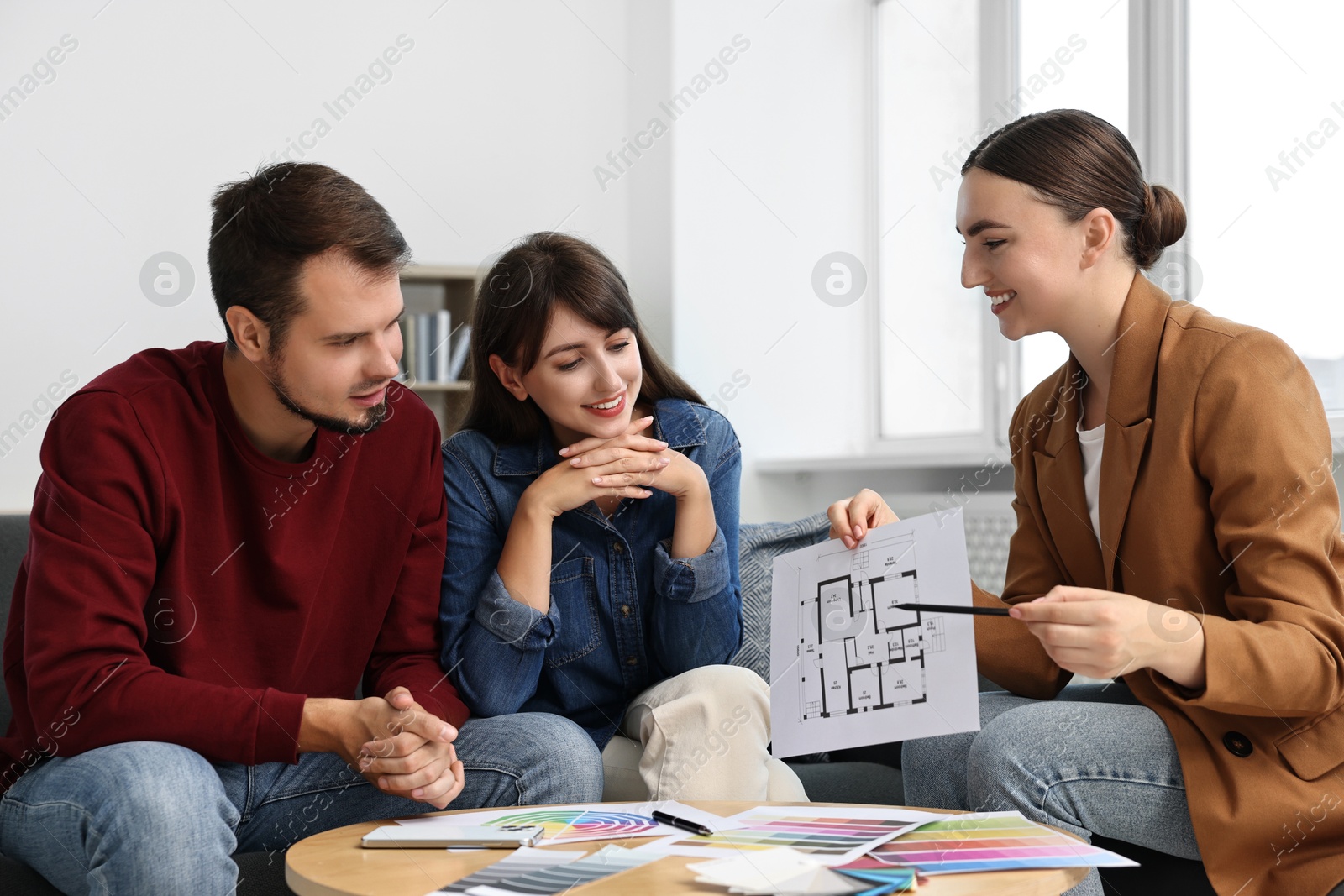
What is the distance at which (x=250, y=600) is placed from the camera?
150cm

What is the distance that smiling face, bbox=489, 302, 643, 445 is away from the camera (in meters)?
1.68

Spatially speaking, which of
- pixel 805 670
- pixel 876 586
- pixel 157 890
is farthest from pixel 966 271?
pixel 157 890

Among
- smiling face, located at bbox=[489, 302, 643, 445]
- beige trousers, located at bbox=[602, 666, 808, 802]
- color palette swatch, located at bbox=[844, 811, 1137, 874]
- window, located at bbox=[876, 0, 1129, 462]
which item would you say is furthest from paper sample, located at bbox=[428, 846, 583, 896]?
window, located at bbox=[876, 0, 1129, 462]

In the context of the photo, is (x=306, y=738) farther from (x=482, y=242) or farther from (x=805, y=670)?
(x=482, y=242)

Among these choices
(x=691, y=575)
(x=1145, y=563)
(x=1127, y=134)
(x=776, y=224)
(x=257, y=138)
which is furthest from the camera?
(x=776, y=224)

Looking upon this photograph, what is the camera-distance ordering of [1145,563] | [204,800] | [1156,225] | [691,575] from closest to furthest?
[204,800] < [1145,563] < [1156,225] < [691,575]

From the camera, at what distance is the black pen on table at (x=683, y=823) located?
1.10 metres

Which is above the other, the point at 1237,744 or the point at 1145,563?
the point at 1145,563

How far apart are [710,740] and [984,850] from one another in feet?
1.88

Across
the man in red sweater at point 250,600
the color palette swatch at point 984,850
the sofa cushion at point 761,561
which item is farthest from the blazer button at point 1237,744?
the sofa cushion at point 761,561

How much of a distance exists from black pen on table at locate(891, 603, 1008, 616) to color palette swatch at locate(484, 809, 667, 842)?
1.21 feet

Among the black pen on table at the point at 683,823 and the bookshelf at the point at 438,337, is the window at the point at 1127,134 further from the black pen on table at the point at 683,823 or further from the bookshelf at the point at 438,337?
the black pen on table at the point at 683,823

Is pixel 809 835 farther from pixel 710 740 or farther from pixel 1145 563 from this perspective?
pixel 1145 563

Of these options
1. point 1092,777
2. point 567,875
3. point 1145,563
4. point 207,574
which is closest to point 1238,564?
point 1145,563
